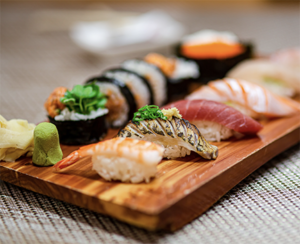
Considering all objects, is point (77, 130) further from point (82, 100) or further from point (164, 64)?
point (164, 64)

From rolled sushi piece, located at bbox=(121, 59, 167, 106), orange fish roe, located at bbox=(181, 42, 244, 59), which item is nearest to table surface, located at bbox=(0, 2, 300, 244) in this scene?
rolled sushi piece, located at bbox=(121, 59, 167, 106)

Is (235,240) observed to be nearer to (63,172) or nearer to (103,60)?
(63,172)

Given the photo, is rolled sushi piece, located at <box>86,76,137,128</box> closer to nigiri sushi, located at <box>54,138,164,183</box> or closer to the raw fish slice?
the raw fish slice

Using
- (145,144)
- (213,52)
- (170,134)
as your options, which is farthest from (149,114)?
(213,52)

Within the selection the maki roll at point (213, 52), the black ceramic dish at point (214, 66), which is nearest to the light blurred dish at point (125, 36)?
the maki roll at point (213, 52)

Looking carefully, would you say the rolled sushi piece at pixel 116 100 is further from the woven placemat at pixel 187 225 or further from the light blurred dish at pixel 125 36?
the light blurred dish at pixel 125 36

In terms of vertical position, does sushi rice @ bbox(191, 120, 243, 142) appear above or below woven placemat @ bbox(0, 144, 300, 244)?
above
